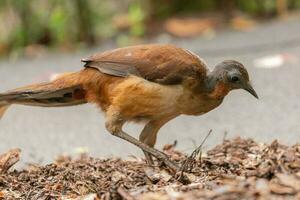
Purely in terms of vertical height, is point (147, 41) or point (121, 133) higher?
point (147, 41)

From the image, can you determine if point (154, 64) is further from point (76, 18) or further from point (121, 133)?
point (76, 18)

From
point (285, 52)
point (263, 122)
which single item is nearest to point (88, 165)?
point (263, 122)

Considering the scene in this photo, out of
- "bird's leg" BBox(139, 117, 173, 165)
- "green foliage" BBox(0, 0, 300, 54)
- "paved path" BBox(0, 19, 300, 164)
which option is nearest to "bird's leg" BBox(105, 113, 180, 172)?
"bird's leg" BBox(139, 117, 173, 165)

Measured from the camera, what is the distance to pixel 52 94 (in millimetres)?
5250

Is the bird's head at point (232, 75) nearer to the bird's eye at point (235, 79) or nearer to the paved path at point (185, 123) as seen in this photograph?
the bird's eye at point (235, 79)

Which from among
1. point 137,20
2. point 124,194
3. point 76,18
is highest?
point 137,20

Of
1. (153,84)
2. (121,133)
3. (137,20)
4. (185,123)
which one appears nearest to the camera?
(153,84)

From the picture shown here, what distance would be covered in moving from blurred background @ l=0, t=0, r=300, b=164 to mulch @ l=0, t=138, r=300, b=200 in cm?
133

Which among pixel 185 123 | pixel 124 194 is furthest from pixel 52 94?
pixel 185 123

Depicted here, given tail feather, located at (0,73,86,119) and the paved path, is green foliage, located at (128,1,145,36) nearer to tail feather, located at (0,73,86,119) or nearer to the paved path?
the paved path

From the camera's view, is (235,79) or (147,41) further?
(147,41)

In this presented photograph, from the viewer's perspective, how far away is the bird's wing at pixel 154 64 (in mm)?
4910

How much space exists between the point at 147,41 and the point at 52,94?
6.79 meters

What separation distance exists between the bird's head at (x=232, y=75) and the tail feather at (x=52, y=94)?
90 cm
